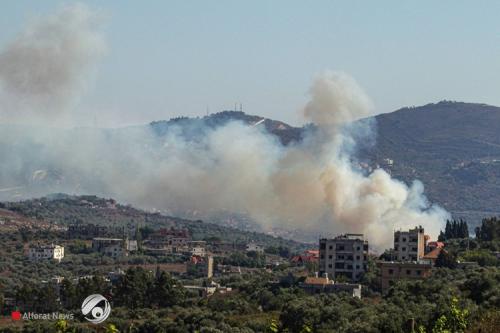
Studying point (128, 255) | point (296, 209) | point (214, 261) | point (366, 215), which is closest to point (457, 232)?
point (366, 215)

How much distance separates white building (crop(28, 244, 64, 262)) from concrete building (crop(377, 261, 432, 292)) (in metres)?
53.7

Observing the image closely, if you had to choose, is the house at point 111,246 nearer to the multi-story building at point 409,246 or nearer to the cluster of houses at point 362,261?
the cluster of houses at point 362,261

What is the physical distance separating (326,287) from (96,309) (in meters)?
17.5

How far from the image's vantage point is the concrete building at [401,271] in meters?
88.1

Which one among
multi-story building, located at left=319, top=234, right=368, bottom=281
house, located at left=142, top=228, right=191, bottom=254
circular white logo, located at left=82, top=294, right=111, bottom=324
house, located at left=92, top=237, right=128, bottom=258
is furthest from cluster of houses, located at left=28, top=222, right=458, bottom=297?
circular white logo, located at left=82, top=294, right=111, bottom=324

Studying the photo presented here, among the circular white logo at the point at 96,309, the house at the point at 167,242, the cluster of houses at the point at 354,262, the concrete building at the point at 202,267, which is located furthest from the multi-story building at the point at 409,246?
the house at the point at 167,242

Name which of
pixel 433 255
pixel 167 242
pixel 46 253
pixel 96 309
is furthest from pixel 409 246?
pixel 167 242

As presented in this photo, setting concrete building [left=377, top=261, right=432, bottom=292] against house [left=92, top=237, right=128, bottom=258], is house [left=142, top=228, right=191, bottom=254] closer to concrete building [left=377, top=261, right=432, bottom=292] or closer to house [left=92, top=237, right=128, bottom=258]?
house [left=92, top=237, right=128, bottom=258]

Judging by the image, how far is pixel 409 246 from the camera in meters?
100

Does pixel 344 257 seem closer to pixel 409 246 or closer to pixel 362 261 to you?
pixel 362 261

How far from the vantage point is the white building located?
134750mm

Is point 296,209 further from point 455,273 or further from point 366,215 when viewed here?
point 455,273

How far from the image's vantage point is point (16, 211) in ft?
617

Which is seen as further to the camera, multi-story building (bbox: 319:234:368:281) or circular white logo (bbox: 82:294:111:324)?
multi-story building (bbox: 319:234:368:281)
